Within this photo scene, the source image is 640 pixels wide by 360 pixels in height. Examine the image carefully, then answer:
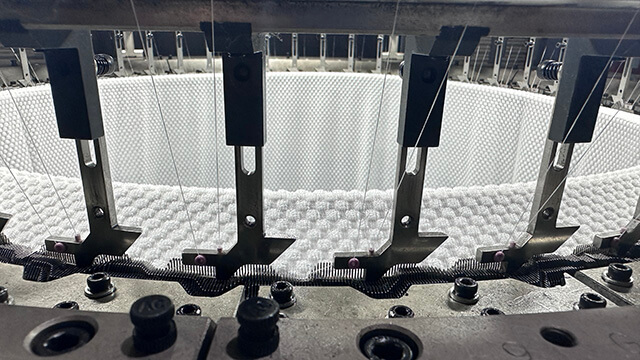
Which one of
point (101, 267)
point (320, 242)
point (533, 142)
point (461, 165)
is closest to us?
point (101, 267)

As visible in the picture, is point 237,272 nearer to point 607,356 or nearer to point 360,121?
point 607,356

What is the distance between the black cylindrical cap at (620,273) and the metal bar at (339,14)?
0.22 metres

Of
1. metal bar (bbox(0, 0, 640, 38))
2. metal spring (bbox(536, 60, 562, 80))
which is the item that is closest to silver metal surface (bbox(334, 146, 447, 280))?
metal bar (bbox(0, 0, 640, 38))

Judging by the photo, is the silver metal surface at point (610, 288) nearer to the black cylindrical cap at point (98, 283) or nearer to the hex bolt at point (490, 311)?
the hex bolt at point (490, 311)

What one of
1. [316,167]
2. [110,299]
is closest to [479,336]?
[110,299]

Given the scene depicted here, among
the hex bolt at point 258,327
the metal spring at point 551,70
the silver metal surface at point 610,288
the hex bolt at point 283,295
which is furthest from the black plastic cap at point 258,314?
the metal spring at point 551,70

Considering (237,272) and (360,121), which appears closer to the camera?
(237,272)

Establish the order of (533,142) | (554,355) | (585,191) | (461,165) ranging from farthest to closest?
1. (461,165)
2. (533,142)
3. (585,191)
4. (554,355)

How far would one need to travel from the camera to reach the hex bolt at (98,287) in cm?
39

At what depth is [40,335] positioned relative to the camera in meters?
0.29

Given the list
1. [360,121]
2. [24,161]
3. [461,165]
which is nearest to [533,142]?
[461,165]

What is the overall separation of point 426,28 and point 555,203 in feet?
0.78

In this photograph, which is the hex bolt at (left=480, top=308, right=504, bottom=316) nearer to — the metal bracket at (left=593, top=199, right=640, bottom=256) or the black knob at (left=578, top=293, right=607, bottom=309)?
the black knob at (left=578, top=293, right=607, bottom=309)

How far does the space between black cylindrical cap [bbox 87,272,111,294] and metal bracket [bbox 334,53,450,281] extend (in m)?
0.21
